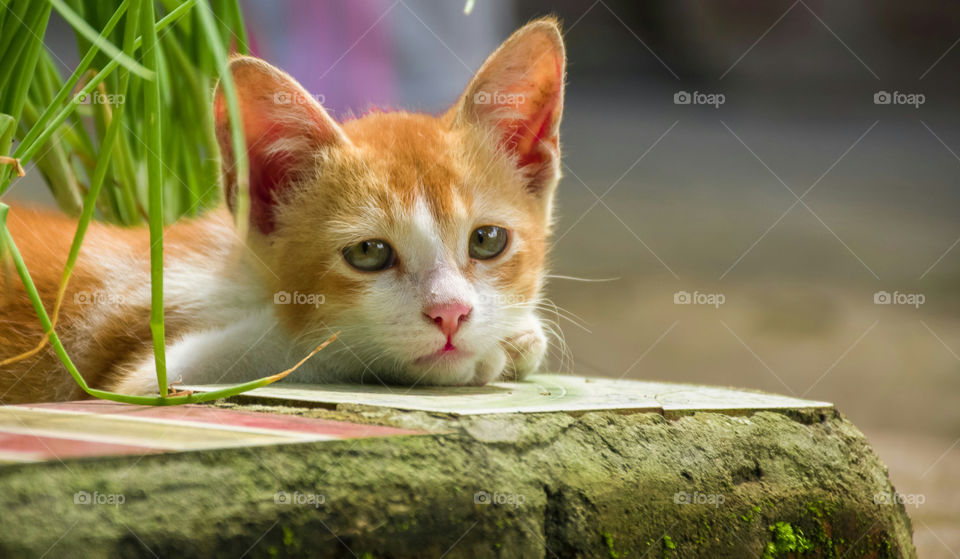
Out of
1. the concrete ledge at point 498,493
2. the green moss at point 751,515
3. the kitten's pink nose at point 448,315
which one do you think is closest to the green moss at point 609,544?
the concrete ledge at point 498,493

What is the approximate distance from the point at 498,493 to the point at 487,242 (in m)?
0.63

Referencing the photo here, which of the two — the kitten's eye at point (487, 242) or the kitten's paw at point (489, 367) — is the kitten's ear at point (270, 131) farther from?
the kitten's paw at point (489, 367)

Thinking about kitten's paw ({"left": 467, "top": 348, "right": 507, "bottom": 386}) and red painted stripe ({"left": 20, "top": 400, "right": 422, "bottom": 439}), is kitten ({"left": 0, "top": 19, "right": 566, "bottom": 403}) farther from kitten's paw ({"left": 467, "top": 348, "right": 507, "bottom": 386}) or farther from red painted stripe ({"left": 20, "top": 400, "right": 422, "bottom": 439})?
red painted stripe ({"left": 20, "top": 400, "right": 422, "bottom": 439})

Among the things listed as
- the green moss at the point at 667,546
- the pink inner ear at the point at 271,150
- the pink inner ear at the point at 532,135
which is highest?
the pink inner ear at the point at 532,135

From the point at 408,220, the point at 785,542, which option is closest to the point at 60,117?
the point at 408,220

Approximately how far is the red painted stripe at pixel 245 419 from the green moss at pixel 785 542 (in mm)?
506

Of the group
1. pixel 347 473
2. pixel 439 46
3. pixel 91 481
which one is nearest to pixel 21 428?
pixel 91 481

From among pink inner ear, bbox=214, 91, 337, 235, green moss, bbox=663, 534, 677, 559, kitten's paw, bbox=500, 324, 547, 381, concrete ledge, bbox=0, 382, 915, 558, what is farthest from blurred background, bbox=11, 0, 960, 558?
green moss, bbox=663, 534, 677, 559

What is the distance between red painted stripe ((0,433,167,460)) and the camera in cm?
72

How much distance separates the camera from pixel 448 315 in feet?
4.08

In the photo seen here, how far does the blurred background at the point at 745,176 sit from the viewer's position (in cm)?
358

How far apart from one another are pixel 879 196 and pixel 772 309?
1.60 metres

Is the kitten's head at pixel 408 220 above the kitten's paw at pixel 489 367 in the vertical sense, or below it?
above

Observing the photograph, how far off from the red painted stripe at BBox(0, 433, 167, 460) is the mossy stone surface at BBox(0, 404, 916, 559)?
0.6 inches
